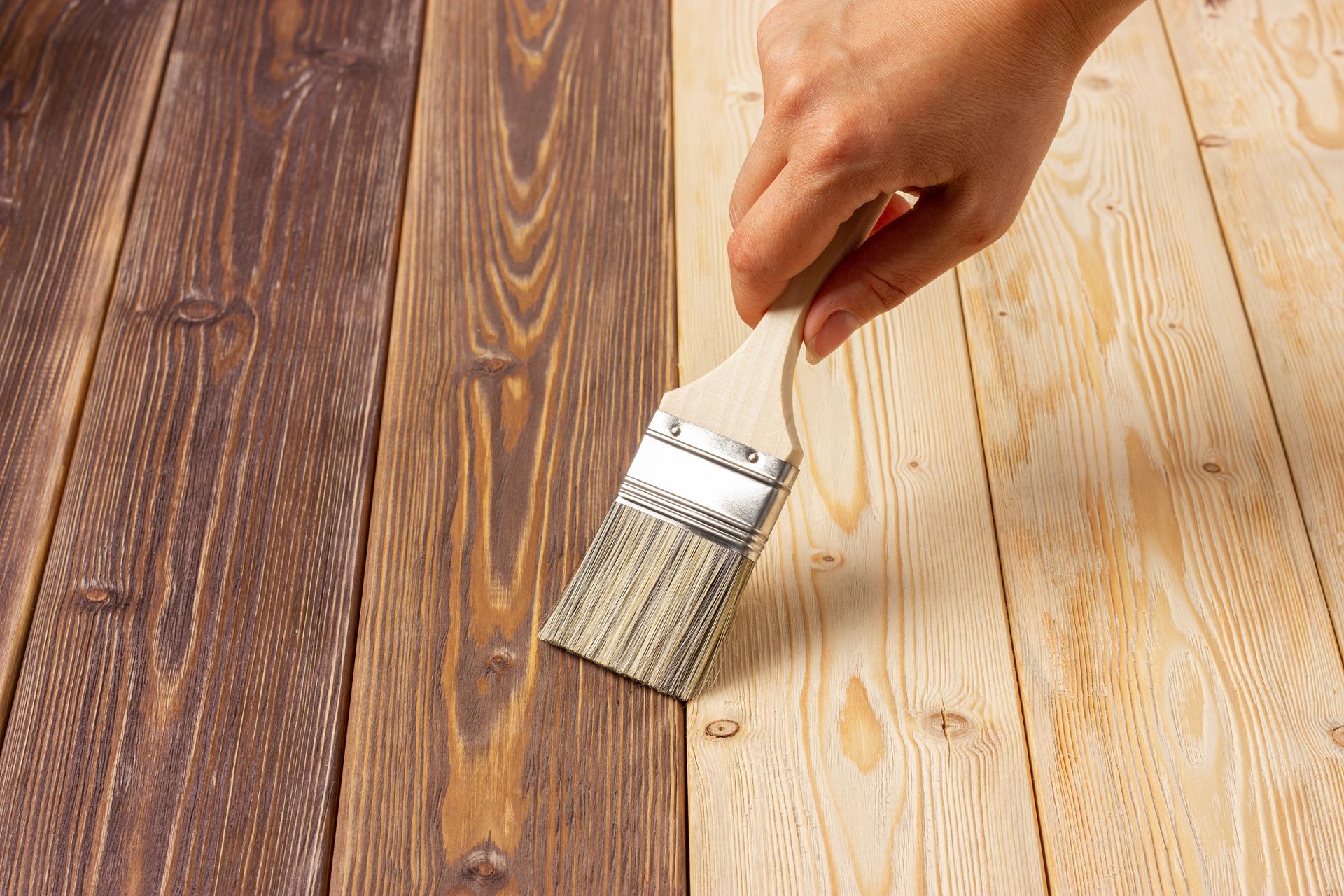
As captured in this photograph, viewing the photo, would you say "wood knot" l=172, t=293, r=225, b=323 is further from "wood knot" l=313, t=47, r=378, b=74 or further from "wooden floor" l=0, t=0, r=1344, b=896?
"wood knot" l=313, t=47, r=378, b=74

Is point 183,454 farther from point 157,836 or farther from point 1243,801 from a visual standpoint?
point 1243,801

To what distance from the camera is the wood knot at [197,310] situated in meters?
1.14

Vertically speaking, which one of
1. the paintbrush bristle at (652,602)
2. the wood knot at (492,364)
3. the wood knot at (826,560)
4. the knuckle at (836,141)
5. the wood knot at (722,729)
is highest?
→ the knuckle at (836,141)

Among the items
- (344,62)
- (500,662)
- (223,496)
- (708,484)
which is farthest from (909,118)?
(344,62)

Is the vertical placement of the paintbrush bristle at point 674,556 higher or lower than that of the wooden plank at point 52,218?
lower

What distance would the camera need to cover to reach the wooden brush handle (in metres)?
0.93

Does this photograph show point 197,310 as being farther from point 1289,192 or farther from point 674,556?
point 1289,192

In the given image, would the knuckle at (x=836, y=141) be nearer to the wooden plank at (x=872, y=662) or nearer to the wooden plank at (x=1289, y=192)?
the wooden plank at (x=872, y=662)

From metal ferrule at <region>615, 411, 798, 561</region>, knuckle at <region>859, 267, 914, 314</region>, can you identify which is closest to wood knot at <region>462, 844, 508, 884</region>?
metal ferrule at <region>615, 411, 798, 561</region>

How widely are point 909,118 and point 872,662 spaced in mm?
416

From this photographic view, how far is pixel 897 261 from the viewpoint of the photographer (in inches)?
36.0

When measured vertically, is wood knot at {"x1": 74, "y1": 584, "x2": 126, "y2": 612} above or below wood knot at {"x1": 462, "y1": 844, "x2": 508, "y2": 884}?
above

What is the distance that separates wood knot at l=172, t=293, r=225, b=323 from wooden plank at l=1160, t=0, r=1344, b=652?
99cm

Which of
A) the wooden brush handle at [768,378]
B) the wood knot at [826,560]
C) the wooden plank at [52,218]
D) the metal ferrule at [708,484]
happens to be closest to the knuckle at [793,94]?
the wooden brush handle at [768,378]
